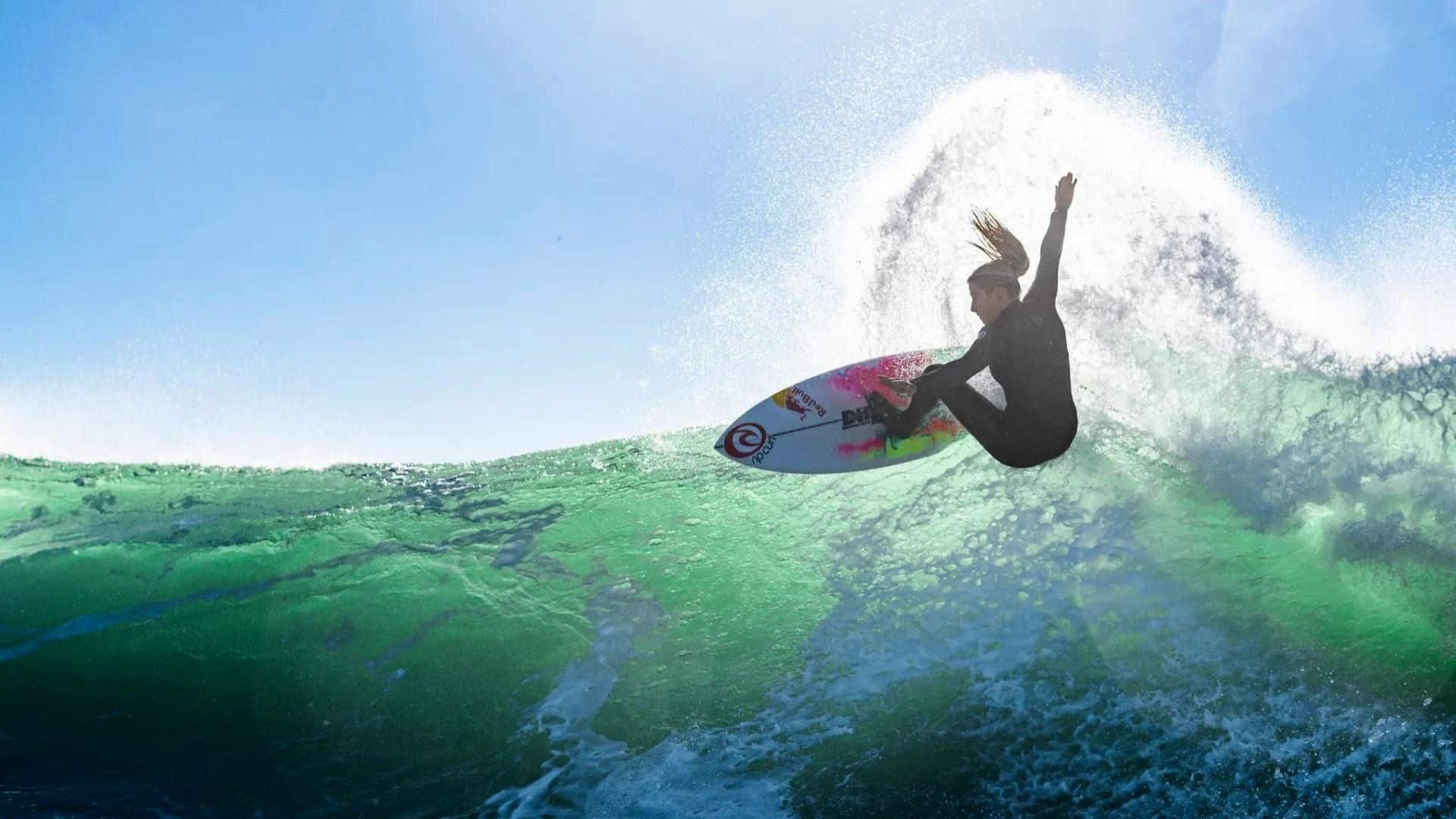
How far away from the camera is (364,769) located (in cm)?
534

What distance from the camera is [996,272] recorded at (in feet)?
16.7

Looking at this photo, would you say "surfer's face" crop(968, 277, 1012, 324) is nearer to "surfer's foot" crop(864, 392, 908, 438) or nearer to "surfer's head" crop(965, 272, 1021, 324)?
"surfer's head" crop(965, 272, 1021, 324)

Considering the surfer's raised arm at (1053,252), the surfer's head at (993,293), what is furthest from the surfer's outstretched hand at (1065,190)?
the surfer's head at (993,293)

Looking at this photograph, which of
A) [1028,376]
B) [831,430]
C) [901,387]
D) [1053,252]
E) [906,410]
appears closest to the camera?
[1053,252]

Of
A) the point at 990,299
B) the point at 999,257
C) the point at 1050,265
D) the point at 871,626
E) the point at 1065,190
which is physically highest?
the point at 1065,190

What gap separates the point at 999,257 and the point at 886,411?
191cm

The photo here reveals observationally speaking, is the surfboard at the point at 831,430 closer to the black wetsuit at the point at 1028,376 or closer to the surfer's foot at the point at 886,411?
the surfer's foot at the point at 886,411

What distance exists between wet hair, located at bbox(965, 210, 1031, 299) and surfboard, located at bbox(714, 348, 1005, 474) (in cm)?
183

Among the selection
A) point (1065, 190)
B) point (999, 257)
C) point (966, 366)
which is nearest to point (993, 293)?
point (999, 257)

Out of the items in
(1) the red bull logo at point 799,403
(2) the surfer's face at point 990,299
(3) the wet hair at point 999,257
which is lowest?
(1) the red bull logo at point 799,403

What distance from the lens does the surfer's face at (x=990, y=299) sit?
16.7 feet

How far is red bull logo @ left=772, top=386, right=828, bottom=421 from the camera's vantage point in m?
6.91

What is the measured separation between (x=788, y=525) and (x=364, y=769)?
3.81 meters

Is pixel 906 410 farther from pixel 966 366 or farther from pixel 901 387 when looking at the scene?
pixel 966 366
